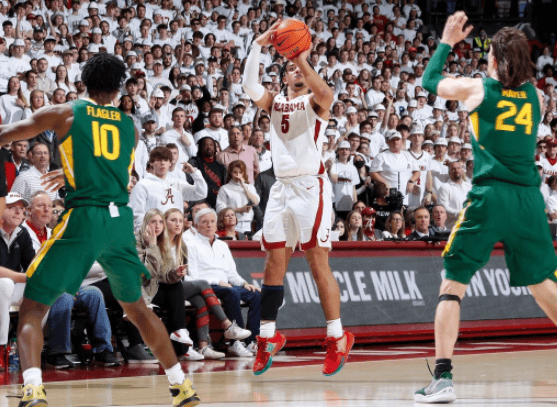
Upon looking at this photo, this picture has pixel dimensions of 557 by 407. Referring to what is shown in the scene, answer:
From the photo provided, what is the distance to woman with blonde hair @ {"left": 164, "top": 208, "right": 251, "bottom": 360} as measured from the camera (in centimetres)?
941

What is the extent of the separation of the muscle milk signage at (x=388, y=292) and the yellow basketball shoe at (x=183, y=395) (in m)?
4.84

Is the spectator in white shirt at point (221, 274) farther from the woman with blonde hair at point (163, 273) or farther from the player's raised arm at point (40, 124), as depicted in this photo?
the player's raised arm at point (40, 124)

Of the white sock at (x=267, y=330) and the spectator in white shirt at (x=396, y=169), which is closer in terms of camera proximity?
the white sock at (x=267, y=330)

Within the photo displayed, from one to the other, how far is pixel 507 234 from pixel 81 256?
108 inches

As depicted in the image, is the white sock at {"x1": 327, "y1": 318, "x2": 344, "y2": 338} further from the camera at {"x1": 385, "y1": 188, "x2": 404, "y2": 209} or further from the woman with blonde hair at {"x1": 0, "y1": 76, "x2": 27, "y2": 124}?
the woman with blonde hair at {"x1": 0, "y1": 76, "x2": 27, "y2": 124}

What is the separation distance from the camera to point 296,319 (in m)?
10.2

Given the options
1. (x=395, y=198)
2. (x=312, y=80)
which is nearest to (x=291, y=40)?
(x=312, y=80)

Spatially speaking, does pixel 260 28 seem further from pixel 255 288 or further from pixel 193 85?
pixel 255 288

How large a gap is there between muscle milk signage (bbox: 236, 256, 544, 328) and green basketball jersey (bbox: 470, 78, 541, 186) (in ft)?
16.4

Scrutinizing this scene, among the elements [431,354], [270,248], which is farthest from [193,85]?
[270,248]

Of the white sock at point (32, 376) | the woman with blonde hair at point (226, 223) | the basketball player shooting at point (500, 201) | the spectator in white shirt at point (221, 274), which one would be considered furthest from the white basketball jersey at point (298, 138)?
the woman with blonde hair at point (226, 223)

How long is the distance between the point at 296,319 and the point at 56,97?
5.71m

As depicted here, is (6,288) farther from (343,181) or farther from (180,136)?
(343,181)

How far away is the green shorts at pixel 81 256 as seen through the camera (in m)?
5.18
